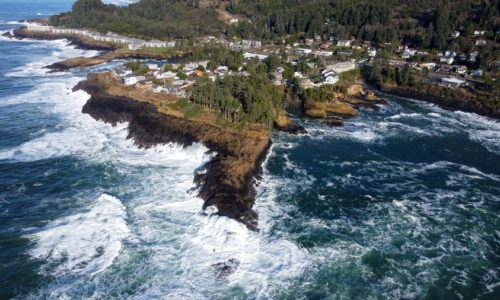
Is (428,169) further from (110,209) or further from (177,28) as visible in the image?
(177,28)

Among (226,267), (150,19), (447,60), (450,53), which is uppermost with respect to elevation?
(150,19)

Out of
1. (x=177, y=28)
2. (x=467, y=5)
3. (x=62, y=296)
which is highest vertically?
(x=467, y=5)

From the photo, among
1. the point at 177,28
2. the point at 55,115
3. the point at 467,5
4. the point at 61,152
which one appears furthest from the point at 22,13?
the point at 467,5

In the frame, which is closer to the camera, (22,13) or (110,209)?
(110,209)

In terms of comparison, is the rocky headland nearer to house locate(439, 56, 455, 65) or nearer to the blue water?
the blue water

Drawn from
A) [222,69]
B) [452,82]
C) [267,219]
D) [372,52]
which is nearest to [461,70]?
[452,82]

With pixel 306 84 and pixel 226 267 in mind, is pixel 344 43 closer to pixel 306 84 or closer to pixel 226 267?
pixel 306 84

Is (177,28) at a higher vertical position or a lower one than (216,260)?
higher
